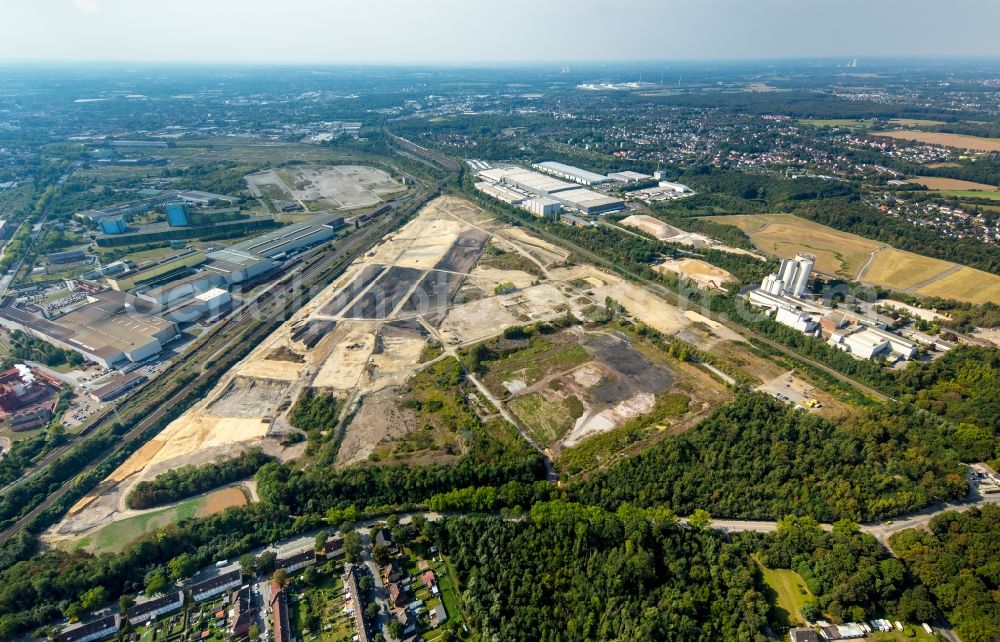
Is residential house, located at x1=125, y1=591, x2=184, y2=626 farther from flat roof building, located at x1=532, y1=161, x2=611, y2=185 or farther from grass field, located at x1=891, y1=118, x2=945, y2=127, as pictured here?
grass field, located at x1=891, y1=118, x2=945, y2=127

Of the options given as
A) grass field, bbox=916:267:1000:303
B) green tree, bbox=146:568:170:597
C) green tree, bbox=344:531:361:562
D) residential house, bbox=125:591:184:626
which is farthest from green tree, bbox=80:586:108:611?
grass field, bbox=916:267:1000:303

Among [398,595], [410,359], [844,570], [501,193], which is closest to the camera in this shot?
[398,595]

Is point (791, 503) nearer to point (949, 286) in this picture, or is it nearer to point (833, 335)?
point (833, 335)

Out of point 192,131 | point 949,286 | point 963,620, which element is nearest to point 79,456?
point 963,620

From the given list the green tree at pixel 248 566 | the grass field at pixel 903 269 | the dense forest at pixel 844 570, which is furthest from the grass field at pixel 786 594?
the grass field at pixel 903 269

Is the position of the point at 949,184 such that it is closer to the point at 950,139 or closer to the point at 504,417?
the point at 950,139

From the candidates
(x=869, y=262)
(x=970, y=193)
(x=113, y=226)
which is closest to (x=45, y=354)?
(x=113, y=226)
